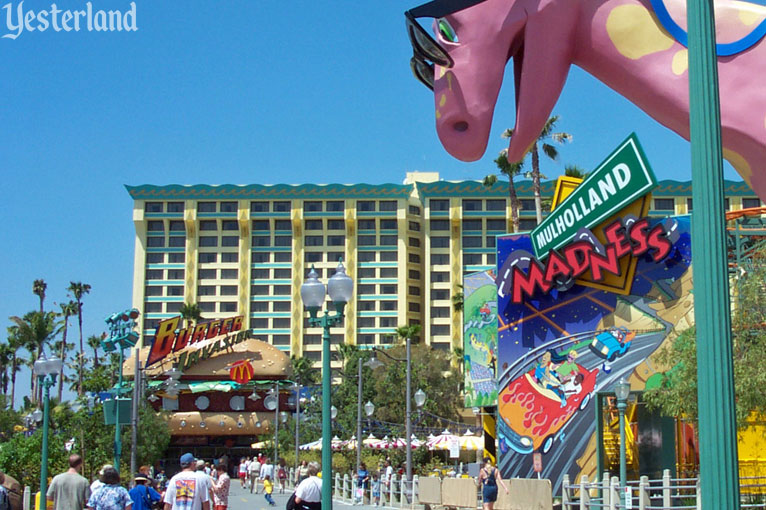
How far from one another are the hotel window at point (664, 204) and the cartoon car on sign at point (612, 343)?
74919mm

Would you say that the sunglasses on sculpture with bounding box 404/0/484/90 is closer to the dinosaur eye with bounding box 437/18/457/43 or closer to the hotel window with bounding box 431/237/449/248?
the dinosaur eye with bounding box 437/18/457/43

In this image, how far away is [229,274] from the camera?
10400cm

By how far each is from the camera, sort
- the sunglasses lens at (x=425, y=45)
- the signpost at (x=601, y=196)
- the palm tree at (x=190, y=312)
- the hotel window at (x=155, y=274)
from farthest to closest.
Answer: the hotel window at (x=155, y=274)
the palm tree at (x=190, y=312)
the signpost at (x=601, y=196)
the sunglasses lens at (x=425, y=45)

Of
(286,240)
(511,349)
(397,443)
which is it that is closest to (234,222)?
(286,240)

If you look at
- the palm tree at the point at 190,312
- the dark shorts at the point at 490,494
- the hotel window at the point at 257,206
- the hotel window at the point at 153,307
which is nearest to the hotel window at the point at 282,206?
the hotel window at the point at 257,206

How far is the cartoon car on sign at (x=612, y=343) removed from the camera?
27750 mm

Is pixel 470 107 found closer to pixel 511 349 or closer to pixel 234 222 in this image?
pixel 511 349

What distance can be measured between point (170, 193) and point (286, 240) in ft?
42.0

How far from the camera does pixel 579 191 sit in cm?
2845

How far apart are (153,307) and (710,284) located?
101859 millimetres

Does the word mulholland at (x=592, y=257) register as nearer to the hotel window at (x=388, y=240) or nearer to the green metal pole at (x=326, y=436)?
the green metal pole at (x=326, y=436)

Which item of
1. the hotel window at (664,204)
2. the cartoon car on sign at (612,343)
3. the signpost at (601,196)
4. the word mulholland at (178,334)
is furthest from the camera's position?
the hotel window at (664,204)

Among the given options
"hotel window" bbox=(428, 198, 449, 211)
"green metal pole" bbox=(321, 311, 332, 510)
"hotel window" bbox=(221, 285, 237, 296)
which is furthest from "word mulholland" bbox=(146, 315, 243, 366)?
"green metal pole" bbox=(321, 311, 332, 510)

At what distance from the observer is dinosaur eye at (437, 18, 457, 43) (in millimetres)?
7867
